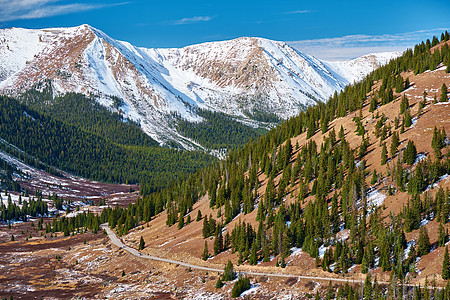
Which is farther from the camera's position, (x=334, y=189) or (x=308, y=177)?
(x=308, y=177)

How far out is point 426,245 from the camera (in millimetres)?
81625

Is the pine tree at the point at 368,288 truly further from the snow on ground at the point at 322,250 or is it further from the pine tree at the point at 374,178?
the pine tree at the point at 374,178

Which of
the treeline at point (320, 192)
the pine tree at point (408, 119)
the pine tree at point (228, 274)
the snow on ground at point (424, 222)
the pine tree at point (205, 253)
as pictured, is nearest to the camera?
the snow on ground at point (424, 222)

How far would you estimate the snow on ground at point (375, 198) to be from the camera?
102 meters

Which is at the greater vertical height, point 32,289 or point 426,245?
point 426,245

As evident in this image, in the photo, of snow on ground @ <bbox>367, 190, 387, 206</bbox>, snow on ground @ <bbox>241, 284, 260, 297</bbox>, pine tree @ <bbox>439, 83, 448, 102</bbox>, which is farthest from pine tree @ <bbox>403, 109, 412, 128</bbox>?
snow on ground @ <bbox>241, 284, 260, 297</bbox>

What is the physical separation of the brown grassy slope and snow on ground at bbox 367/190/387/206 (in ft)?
4.22

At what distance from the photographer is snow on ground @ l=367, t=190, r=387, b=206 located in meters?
102

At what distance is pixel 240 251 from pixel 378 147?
171ft

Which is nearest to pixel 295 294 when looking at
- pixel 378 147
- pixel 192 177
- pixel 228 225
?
pixel 228 225

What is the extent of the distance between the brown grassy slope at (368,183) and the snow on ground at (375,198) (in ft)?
Answer: 4.22

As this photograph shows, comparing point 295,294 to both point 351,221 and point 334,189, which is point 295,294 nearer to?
point 351,221

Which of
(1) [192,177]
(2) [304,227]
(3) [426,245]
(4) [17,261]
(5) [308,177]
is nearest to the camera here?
(3) [426,245]

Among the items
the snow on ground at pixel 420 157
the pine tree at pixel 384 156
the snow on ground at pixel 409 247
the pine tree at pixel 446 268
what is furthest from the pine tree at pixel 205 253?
the snow on ground at pixel 420 157
